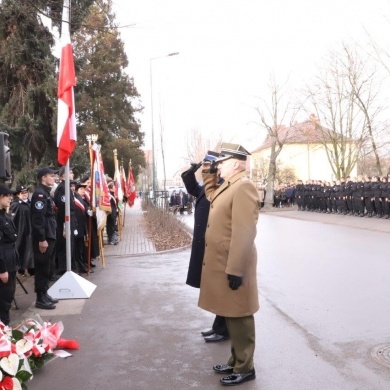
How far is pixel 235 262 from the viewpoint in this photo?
4195mm

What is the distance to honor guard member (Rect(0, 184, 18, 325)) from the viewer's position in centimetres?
570

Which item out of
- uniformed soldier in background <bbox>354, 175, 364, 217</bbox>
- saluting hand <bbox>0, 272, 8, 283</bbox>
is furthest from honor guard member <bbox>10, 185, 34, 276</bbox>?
uniformed soldier in background <bbox>354, 175, 364, 217</bbox>

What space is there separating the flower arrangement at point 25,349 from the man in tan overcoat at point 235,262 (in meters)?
1.54

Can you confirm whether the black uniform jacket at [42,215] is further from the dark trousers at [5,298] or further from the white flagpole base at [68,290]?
the dark trousers at [5,298]

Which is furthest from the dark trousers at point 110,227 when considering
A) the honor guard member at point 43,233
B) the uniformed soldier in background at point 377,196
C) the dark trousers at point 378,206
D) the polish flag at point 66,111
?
the dark trousers at point 378,206

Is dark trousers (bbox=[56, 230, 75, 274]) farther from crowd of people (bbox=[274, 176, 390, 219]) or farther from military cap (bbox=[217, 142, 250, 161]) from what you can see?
crowd of people (bbox=[274, 176, 390, 219])

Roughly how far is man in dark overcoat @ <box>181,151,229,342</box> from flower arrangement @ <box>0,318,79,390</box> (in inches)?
56.8

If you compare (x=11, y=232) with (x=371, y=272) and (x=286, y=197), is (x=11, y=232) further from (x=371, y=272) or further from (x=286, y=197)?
(x=286, y=197)

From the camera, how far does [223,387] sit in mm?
4359

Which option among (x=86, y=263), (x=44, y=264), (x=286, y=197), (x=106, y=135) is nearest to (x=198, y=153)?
(x=286, y=197)

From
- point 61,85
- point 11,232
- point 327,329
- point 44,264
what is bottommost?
point 327,329

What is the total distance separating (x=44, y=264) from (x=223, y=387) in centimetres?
384

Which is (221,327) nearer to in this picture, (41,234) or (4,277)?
(4,277)

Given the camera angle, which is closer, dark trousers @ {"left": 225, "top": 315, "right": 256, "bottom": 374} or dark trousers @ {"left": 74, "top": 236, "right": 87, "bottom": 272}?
dark trousers @ {"left": 225, "top": 315, "right": 256, "bottom": 374}
